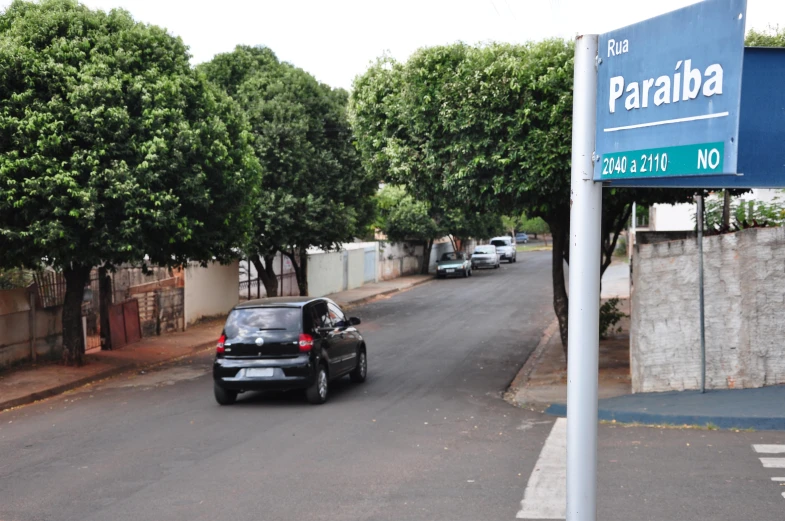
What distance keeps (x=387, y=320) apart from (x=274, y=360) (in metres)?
14.0

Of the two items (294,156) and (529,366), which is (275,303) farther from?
(294,156)

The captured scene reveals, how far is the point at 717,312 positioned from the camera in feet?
39.1

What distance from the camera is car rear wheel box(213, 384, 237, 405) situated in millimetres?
13117

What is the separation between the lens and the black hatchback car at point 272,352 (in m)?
12.9

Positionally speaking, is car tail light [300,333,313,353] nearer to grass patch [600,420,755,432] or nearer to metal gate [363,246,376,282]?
grass patch [600,420,755,432]

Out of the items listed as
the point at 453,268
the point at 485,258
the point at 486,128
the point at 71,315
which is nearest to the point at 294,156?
the point at 71,315

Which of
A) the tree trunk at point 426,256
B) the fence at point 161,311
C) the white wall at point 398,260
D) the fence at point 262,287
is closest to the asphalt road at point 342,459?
the fence at point 161,311

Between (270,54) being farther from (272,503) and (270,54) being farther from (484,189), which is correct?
(272,503)

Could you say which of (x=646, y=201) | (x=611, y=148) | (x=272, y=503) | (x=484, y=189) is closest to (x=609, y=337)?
(x=646, y=201)

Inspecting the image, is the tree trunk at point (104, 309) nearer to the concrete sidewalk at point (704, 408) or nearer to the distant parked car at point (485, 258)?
the concrete sidewalk at point (704, 408)

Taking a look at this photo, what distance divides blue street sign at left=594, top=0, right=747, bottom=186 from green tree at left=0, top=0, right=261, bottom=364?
12.1 meters

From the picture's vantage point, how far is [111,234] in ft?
48.5

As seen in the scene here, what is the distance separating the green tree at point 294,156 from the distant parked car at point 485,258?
25.5 m

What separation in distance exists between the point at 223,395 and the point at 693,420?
7.12m
